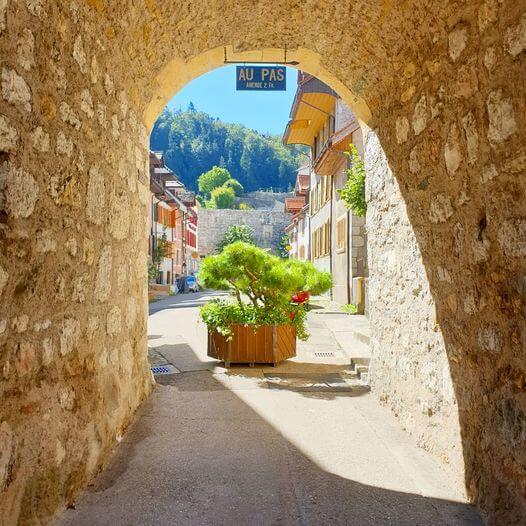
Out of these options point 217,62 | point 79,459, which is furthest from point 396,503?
point 217,62

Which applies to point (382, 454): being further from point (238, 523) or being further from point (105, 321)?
point (105, 321)

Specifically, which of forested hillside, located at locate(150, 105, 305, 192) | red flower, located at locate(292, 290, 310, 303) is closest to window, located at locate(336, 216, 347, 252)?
red flower, located at locate(292, 290, 310, 303)

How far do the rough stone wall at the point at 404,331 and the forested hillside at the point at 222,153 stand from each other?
273 feet

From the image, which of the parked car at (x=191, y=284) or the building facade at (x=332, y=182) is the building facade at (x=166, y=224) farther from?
the building facade at (x=332, y=182)

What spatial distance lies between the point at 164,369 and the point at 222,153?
89999 millimetres

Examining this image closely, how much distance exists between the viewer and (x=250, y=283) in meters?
5.79

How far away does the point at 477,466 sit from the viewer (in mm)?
2189

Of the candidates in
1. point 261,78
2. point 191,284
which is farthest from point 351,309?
point 191,284

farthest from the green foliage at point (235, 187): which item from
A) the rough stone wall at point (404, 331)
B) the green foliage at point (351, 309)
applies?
the rough stone wall at point (404, 331)

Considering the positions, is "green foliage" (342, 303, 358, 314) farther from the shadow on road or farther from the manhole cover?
the shadow on road

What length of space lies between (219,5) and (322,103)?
12.0 meters

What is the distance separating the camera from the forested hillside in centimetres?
8875

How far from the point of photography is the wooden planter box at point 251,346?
5.44 m

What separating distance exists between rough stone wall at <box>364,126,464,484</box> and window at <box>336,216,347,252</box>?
797cm
